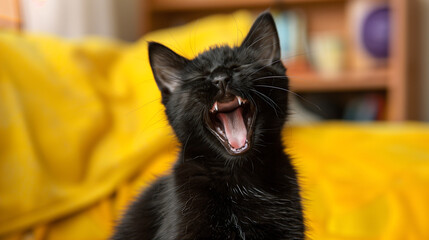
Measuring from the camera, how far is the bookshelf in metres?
2.37

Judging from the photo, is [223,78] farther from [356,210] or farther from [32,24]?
[32,24]

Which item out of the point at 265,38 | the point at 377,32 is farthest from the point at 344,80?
the point at 265,38

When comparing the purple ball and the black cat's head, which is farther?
the purple ball

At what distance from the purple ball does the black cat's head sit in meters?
2.05

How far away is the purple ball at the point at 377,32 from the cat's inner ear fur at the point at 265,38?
205 cm

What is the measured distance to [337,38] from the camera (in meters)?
2.65

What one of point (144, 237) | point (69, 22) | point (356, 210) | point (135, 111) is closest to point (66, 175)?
point (135, 111)

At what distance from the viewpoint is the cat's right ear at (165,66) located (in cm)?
60

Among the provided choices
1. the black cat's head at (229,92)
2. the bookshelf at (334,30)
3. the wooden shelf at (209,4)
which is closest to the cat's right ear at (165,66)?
the black cat's head at (229,92)

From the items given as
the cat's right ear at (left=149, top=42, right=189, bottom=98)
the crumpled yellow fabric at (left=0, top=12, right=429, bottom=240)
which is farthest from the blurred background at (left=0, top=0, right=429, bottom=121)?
the cat's right ear at (left=149, top=42, right=189, bottom=98)

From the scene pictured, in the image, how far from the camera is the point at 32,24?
1.77 metres

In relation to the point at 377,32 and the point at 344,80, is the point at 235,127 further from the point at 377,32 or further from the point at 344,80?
the point at 377,32

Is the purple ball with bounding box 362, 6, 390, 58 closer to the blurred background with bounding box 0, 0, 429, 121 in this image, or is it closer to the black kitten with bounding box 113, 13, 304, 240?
the blurred background with bounding box 0, 0, 429, 121

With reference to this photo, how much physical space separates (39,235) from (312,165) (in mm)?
799
